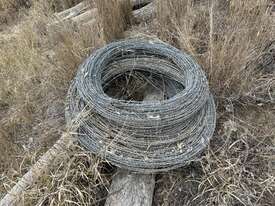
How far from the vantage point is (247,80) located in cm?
331

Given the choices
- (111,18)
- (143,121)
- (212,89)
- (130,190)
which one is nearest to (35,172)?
(130,190)

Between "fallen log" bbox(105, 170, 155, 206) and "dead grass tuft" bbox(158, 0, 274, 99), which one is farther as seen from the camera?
"dead grass tuft" bbox(158, 0, 274, 99)

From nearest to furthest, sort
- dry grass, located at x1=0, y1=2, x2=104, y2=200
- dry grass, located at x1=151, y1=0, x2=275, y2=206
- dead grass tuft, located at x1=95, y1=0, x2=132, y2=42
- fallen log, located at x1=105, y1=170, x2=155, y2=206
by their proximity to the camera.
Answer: fallen log, located at x1=105, y1=170, x2=155, y2=206, dry grass, located at x1=151, y1=0, x2=275, y2=206, dry grass, located at x1=0, y1=2, x2=104, y2=200, dead grass tuft, located at x1=95, y1=0, x2=132, y2=42

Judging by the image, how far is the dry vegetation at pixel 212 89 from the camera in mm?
2707

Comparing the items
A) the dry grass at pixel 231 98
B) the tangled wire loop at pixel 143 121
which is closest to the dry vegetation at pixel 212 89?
the dry grass at pixel 231 98

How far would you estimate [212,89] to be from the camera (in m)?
3.33

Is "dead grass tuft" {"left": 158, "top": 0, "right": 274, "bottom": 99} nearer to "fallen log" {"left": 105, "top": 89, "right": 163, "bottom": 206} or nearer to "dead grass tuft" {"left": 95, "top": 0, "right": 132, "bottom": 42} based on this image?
"dead grass tuft" {"left": 95, "top": 0, "right": 132, "bottom": 42}

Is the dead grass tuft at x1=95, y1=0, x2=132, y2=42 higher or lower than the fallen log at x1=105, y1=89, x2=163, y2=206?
higher

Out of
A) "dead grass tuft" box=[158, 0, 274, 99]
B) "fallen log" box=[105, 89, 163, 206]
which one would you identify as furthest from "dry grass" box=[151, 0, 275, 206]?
"fallen log" box=[105, 89, 163, 206]

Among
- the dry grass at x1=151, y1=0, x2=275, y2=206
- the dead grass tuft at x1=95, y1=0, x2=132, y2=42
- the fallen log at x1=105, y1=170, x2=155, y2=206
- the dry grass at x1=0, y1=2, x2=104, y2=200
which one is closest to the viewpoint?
the fallen log at x1=105, y1=170, x2=155, y2=206

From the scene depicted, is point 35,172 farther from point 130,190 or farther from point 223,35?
point 223,35

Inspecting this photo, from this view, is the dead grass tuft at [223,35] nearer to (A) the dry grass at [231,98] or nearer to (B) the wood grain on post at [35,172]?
(A) the dry grass at [231,98]

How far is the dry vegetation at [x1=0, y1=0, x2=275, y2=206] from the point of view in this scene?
2.71m

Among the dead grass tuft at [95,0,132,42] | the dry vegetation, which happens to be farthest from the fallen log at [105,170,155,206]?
the dead grass tuft at [95,0,132,42]
